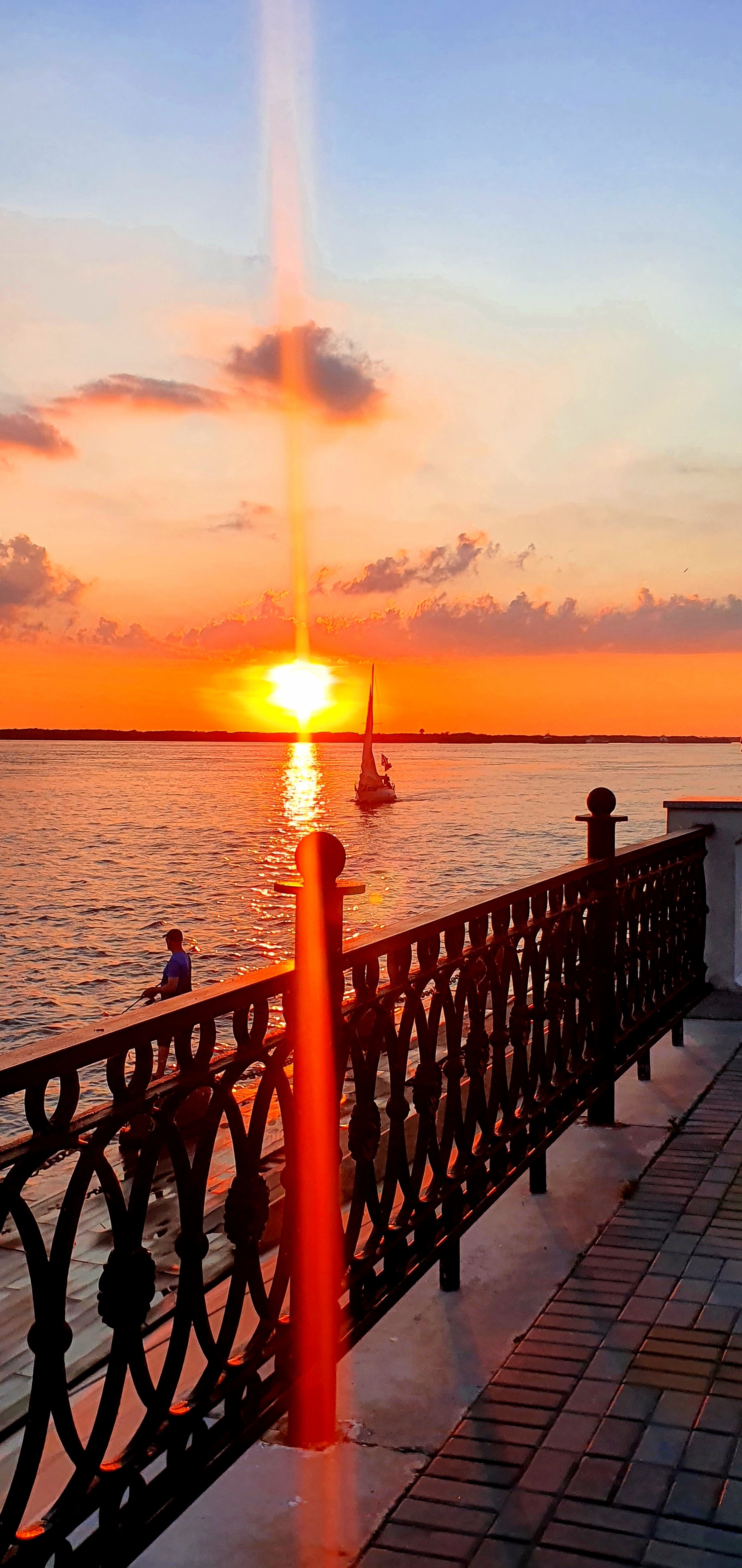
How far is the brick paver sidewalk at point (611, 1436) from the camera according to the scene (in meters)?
2.69

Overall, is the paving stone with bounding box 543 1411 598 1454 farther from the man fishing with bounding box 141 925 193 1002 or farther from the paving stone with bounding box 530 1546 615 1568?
the man fishing with bounding box 141 925 193 1002

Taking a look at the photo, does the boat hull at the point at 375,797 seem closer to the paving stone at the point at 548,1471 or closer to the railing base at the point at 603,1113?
the railing base at the point at 603,1113

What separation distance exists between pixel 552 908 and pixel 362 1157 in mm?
1826

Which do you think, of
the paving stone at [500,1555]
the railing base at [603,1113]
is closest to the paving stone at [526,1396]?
the paving stone at [500,1555]

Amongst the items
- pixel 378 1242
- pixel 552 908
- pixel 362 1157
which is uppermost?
pixel 552 908

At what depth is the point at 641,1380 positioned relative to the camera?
3.41 m

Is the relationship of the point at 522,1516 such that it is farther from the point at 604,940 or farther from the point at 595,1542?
the point at 604,940

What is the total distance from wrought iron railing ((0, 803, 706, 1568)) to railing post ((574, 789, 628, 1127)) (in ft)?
0.06

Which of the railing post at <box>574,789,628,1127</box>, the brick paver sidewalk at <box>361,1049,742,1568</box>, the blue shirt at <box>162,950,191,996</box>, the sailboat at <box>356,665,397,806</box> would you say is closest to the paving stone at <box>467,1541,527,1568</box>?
the brick paver sidewalk at <box>361,1049,742,1568</box>

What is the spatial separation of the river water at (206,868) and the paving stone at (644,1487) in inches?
58.5

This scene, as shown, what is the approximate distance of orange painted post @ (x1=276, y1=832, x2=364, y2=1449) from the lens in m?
2.90

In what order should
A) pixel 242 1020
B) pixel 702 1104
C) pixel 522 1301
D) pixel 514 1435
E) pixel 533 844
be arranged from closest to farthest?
pixel 242 1020 → pixel 514 1435 → pixel 522 1301 → pixel 702 1104 → pixel 533 844

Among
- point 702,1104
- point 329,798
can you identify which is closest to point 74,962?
point 702,1104

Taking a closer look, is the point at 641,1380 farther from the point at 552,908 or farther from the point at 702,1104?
the point at 702,1104
